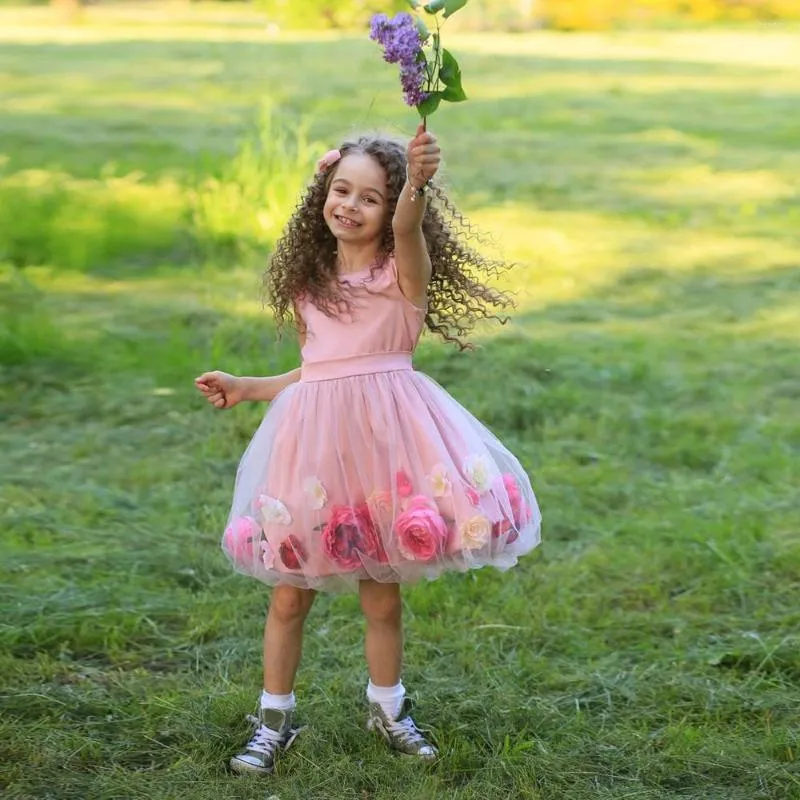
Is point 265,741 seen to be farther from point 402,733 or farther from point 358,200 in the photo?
point 358,200

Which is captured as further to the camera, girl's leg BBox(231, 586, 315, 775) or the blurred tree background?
the blurred tree background

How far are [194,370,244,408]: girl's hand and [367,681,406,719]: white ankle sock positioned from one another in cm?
64

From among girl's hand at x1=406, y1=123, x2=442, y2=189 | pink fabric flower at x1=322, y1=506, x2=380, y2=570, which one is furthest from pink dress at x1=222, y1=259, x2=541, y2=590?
girl's hand at x1=406, y1=123, x2=442, y2=189

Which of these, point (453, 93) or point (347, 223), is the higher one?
point (453, 93)

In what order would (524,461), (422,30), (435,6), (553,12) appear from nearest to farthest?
(435,6), (422,30), (524,461), (553,12)

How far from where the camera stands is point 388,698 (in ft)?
9.56

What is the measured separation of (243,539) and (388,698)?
44 centimetres

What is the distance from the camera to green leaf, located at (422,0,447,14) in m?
2.30

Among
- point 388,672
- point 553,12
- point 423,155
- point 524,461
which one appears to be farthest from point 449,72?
point 553,12

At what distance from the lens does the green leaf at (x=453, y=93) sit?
8.02 feet

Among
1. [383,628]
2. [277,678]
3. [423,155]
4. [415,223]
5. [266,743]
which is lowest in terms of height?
[266,743]

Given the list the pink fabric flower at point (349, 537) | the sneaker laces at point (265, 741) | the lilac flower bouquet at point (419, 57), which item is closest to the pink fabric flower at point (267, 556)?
the pink fabric flower at point (349, 537)

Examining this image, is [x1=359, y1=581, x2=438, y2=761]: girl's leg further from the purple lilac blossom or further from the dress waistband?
the purple lilac blossom

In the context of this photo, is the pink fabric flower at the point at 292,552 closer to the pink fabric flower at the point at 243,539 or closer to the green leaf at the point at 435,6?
the pink fabric flower at the point at 243,539
